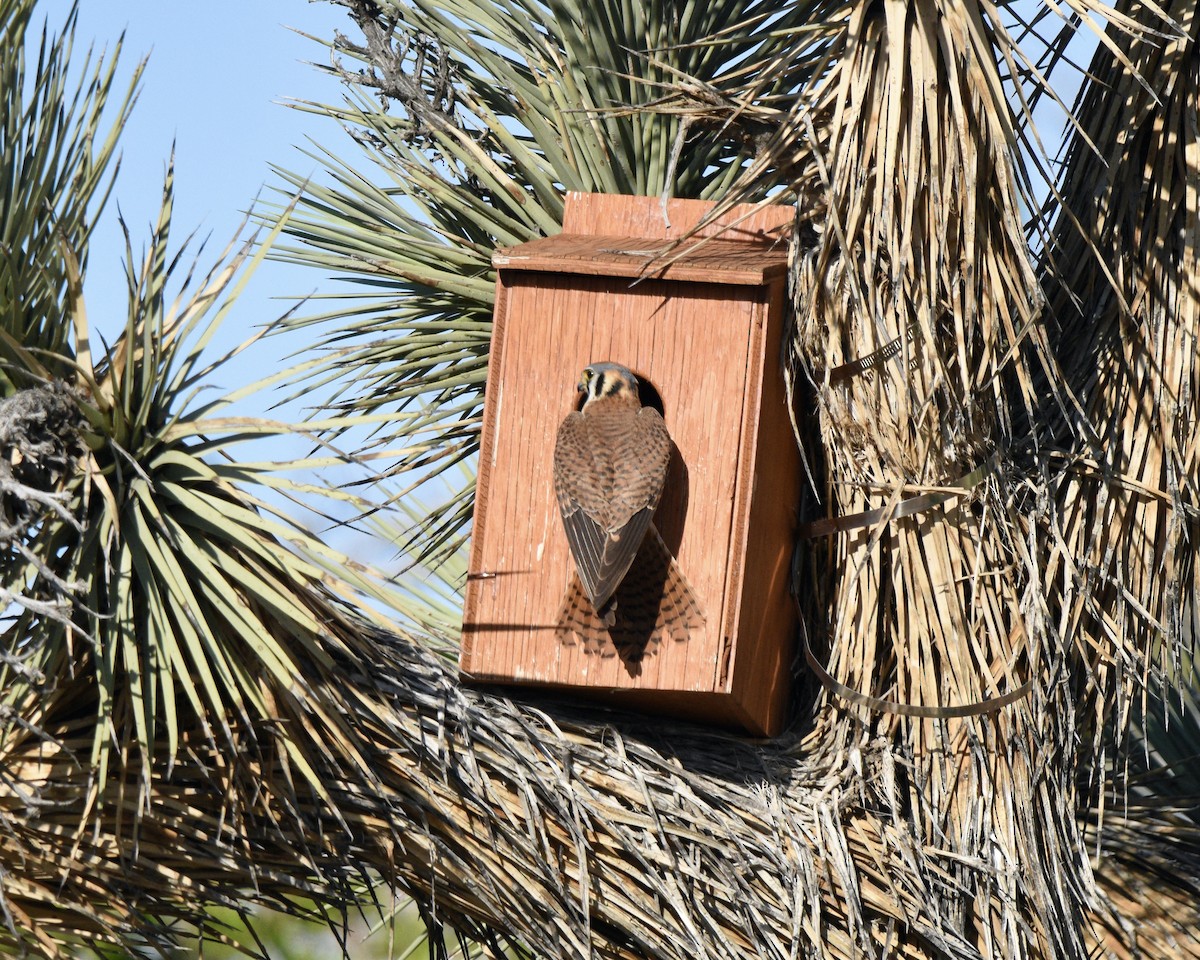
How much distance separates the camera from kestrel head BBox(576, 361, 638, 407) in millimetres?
3752

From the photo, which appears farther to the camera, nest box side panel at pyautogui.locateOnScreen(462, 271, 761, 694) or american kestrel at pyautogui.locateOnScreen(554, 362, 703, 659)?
nest box side panel at pyautogui.locateOnScreen(462, 271, 761, 694)

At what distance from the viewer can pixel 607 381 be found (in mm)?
3773

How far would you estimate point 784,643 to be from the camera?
167 inches

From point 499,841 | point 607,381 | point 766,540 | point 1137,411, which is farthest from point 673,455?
point 1137,411

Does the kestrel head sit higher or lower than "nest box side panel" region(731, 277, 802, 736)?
higher

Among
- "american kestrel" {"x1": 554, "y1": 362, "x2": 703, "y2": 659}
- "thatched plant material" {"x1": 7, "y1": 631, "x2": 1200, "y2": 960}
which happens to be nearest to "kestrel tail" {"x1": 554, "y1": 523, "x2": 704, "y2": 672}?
"american kestrel" {"x1": 554, "y1": 362, "x2": 703, "y2": 659}

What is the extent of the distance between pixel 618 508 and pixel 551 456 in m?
0.30

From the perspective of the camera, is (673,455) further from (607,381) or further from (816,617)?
(816,617)

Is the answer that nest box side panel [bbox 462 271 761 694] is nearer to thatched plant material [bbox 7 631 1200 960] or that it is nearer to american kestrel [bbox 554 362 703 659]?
american kestrel [bbox 554 362 703 659]

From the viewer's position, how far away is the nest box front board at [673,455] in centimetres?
372

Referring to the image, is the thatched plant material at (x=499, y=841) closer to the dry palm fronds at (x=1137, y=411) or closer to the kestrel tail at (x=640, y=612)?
the kestrel tail at (x=640, y=612)

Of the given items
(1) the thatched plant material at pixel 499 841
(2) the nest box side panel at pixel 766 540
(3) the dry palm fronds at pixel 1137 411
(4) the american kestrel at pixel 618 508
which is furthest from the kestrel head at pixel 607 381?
(3) the dry palm fronds at pixel 1137 411

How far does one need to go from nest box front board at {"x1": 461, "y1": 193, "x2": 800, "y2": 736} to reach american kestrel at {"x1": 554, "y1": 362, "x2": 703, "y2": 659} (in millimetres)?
40

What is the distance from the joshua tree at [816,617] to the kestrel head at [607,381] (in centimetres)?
45
